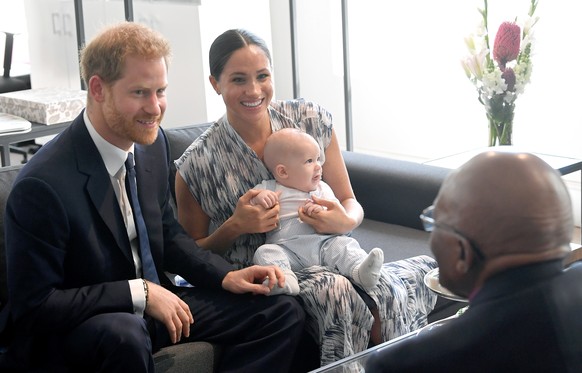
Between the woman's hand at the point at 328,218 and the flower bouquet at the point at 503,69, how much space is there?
102 cm

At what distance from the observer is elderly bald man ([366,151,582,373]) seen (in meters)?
1.11

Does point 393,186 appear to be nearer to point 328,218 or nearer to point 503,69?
point 503,69

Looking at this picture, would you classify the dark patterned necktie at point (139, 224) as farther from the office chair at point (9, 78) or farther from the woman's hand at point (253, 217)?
the office chair at point (9, 78)

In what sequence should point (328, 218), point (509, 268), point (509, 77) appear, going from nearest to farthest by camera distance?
point (509, 268) → point (328, 218) → point (509, 77)

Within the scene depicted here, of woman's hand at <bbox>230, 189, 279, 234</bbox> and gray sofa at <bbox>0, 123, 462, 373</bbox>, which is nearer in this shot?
woman's hand at <bbox>230, 189, 279, 234</bbox>

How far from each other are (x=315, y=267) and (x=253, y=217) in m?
0.22

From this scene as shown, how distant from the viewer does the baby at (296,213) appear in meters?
2.62

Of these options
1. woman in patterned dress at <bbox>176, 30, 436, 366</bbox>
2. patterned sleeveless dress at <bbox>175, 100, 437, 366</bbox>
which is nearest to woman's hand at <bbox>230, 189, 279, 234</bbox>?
woman in patterned dress at <bbox>176, 30, 436, 366</bbox>

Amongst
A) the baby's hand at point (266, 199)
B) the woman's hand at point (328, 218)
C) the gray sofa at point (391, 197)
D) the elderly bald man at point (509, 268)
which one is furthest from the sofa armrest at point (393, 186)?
the elderly bald man at point (509, 268)

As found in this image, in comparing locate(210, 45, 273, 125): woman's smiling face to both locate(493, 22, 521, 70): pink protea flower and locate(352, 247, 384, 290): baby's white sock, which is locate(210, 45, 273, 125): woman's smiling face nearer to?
locate(352, 247, 384, 290): baby's white sock

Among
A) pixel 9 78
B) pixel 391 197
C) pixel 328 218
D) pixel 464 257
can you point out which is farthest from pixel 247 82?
pixel 9 78

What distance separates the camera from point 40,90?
3.74 metres

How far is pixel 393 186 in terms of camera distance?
3.29 metres

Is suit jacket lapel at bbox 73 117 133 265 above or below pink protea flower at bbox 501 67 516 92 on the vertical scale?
below
